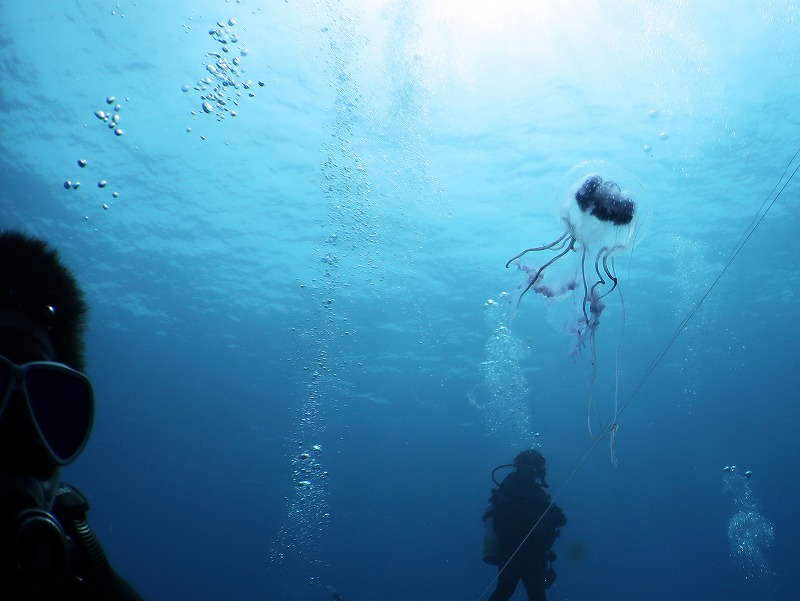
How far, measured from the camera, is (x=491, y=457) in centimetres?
4091

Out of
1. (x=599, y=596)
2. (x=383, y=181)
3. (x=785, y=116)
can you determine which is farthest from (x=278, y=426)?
(x=599, y=596)

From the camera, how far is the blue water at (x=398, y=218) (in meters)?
10.1

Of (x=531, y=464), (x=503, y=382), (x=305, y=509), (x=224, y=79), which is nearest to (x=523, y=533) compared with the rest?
(x=531, y=464)

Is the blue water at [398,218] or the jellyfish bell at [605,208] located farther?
the blue water at [398,218]

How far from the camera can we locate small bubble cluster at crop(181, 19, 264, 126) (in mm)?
9664

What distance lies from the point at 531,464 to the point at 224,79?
9.80 m

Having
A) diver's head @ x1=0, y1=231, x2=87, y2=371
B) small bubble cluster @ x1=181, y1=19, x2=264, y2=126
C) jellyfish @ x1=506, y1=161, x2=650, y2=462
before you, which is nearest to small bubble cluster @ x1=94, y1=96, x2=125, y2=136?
small bubble cluster @ x1=181, y1=19, x2=264, y2=126

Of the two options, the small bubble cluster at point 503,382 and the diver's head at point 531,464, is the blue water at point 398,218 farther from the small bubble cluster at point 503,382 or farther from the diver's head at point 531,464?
the diver's head at point 531,464

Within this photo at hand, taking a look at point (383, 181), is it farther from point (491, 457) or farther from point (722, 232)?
point (491, 457)

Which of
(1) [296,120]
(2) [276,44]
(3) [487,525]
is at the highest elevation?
(2) [276,44]

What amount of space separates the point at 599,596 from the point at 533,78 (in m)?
83.1

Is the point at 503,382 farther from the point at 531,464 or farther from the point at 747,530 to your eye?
the point at 747,530

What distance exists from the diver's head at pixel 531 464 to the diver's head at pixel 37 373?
762 cm

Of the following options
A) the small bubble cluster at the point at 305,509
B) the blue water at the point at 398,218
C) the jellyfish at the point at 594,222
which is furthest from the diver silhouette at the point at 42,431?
the small bubble cluster at the point at 305,509
